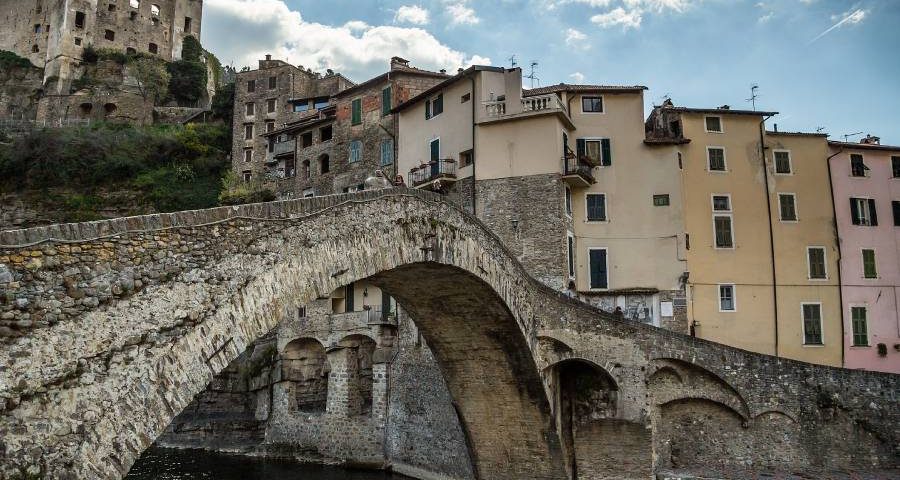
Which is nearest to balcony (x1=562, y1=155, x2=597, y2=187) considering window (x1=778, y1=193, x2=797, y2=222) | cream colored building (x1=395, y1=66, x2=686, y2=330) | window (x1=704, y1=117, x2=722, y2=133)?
cream colored building (x1=395, y1=66, x2=686, y2=330)

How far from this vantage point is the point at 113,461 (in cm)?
686

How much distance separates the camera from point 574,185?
2645 cm

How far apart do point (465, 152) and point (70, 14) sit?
42.5 metres

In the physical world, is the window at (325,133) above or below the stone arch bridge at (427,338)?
above

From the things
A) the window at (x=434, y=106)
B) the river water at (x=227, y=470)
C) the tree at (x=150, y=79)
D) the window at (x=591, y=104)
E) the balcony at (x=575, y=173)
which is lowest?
the river water at (x=227, y=470)

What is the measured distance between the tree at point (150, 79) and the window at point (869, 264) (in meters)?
46.9

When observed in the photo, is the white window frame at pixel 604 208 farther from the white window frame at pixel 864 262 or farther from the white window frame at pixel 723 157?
the white window frame at pixel 864 262

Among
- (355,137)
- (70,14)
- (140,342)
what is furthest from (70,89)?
(140,342)

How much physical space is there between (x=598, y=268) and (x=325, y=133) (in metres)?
18.1

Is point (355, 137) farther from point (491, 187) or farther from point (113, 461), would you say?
point (113, 461)

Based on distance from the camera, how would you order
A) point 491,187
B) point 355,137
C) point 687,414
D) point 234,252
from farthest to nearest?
point 355,137, point 491,187, point 687,414, point 234,252

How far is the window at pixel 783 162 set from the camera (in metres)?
27.3

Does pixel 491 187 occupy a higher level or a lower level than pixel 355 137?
lower

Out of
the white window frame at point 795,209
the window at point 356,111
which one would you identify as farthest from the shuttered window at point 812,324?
the window at point 356,111
